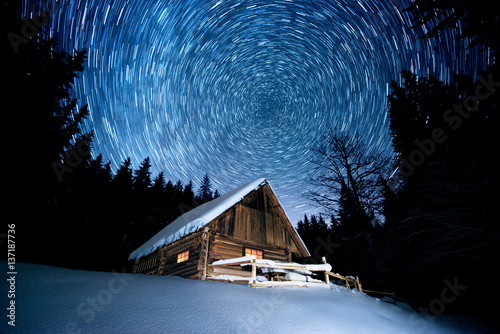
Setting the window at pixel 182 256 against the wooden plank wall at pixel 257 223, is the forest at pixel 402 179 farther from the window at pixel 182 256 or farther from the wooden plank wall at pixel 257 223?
the window at pixel 182 256

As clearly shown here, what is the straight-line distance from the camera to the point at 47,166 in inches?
481

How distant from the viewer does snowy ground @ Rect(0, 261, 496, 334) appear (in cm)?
318

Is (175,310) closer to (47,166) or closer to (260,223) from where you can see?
(260,223)

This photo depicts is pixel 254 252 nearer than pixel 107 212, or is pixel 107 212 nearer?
pixel 254 252

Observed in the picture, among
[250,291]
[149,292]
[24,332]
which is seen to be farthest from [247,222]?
[24,332]

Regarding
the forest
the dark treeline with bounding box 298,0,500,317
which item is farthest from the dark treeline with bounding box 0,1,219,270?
the dark treeline with bounding box 298,0,500,317

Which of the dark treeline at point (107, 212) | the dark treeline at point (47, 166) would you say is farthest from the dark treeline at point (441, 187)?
the dark treeline at point (107, 212)

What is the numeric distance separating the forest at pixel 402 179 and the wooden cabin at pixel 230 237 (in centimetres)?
348

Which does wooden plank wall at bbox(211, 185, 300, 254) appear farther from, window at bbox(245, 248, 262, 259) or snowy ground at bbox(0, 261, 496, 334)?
snowy ground at bbox(0, 261, 496, 334)

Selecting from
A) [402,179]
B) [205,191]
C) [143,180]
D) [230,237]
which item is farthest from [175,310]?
[205,191]

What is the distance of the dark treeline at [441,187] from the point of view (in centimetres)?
616

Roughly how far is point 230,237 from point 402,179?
Result: 10.1m

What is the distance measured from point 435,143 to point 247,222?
1313 cm

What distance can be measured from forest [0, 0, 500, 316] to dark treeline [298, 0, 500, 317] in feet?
0.17
